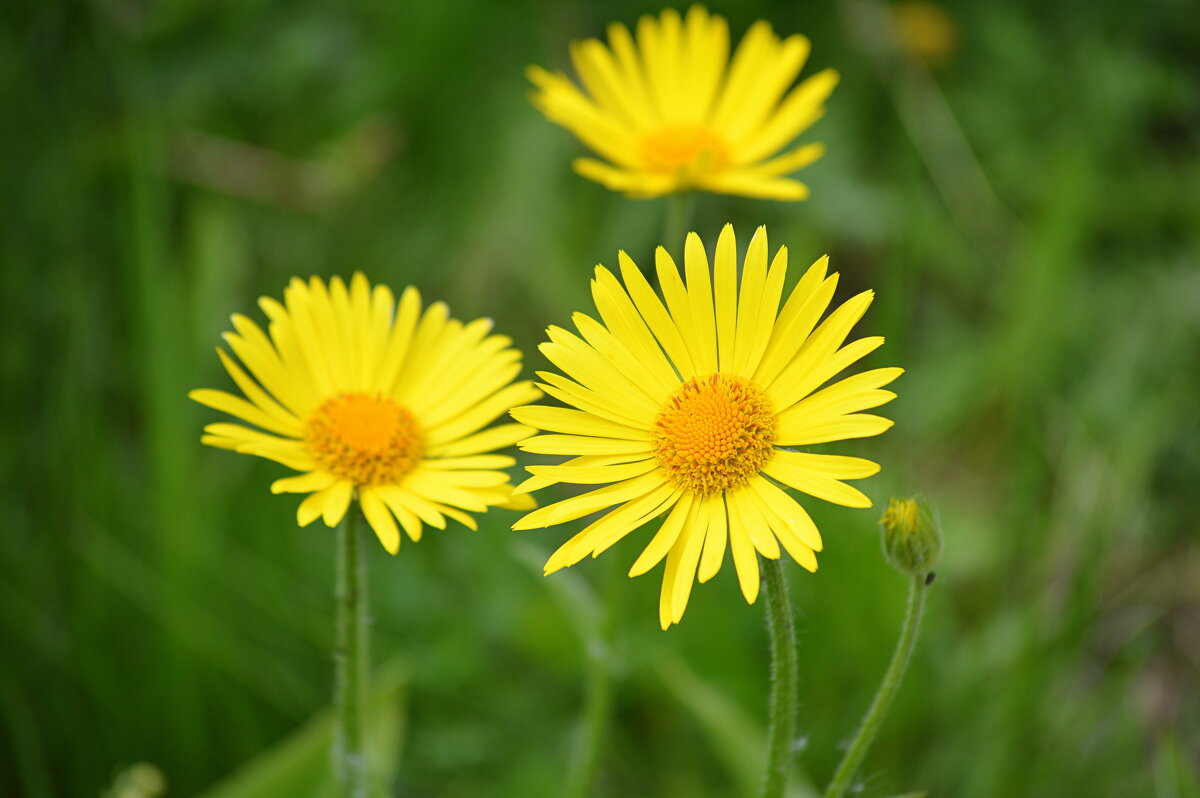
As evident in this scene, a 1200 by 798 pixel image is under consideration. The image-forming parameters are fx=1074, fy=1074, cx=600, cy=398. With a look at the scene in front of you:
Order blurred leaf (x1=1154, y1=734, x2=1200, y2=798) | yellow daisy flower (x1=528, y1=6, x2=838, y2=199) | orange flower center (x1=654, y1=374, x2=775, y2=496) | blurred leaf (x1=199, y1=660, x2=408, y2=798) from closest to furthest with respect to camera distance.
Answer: orange flower center (x1=654, y1=374, x2=775, y2=496), blurred leaf (x1=1154, y1=734, x2=1200, y2=798), blurred leaf (x1=199, y1=660, x2=408, y2=798), yellow daisy flower (x1=528, y1=6, x2=838, y2=199)

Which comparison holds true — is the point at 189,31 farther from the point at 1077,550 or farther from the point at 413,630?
the point at 1077,550

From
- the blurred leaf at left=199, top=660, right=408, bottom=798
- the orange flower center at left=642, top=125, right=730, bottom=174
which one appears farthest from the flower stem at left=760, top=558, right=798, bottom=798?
the orange flower center at left=642, top=125, right=730, bottom=174

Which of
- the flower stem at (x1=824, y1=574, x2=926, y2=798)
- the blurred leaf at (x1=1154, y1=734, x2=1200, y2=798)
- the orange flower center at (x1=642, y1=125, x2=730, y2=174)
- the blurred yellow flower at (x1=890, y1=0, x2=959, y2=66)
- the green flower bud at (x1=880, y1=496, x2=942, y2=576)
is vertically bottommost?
the flower stem at (x1=824, y1=574, x2=926, y2=798)

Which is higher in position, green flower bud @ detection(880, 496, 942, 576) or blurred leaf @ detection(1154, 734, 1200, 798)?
green flower bud @ detection(880, 496, 942, 576)

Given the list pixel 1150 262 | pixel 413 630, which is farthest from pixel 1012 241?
pixel 413 630

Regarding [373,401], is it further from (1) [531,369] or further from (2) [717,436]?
(1) [531,369]

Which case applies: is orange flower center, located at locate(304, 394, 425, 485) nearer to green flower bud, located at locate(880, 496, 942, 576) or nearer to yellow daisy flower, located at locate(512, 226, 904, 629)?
yellow daisy flower, located at locate(512, 226, 904, 629)

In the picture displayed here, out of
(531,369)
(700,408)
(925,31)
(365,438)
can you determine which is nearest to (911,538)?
(700,408)
